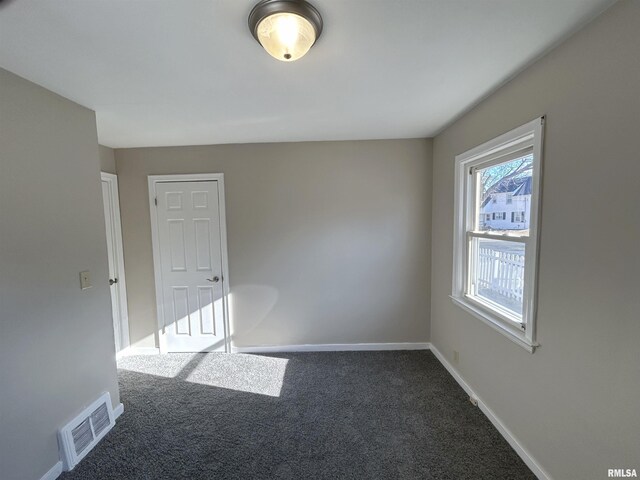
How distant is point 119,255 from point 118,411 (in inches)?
62.6

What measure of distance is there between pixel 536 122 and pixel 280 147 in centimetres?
221

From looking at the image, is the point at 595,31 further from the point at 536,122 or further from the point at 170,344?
the point at 170,344

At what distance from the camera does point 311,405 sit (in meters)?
2.17

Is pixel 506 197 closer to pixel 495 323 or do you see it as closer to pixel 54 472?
pixel 495 323

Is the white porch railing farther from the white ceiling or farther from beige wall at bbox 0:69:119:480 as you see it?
beige wall at bbox 0:69:119:480

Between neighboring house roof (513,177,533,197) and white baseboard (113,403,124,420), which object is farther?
white baseboard (113,403,124,420)

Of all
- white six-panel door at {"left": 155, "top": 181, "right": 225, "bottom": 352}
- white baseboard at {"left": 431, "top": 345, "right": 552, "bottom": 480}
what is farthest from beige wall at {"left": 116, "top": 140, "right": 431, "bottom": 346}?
white baseboard at {"left": 431, "top": 345, "right": 552, "bottom": 480}

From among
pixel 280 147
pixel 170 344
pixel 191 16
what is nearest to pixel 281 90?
pixel 191 16

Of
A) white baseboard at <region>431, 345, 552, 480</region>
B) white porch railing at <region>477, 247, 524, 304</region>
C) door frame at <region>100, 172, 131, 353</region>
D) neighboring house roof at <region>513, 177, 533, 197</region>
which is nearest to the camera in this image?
white baseboard at <region>431, 345, 552, 480</region>

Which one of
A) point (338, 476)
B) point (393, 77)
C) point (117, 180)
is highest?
point (393, 77)

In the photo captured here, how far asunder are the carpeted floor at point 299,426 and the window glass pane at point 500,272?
916 mm

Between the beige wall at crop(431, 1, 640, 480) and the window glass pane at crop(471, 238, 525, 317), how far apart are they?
0.28 m

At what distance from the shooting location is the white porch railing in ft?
5.76

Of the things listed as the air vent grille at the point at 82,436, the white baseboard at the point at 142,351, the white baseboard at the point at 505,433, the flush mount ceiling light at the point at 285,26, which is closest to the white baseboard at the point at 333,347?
the white baseboard at the point at 505,433
